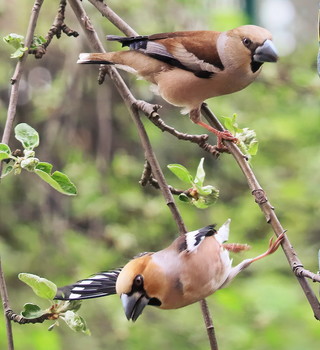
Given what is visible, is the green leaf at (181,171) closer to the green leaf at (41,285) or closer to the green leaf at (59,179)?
the green leaf at (59,179)

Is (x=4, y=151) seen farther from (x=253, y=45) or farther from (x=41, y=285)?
(x=253, y=45)

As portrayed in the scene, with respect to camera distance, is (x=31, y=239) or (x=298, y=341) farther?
(x=31, y=239)

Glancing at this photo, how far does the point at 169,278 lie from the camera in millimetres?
1227

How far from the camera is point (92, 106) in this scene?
3469 mm

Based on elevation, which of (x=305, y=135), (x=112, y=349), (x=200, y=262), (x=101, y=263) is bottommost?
(x=112, y=349)

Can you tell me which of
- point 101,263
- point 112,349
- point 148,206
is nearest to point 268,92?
point 148,206

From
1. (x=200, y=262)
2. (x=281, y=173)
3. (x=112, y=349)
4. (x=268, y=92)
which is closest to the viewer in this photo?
(x=200, y=262)

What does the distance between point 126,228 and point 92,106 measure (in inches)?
25.1

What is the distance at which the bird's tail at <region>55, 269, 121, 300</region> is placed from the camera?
123cm

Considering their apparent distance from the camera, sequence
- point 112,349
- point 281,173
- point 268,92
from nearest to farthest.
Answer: point 112,349, point 268,92, point 281,173

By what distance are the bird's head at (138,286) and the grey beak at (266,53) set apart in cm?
44

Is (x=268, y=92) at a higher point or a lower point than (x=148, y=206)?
higher

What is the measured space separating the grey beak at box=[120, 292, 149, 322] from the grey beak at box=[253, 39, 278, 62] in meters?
0.51

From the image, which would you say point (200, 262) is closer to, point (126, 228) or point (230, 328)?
point (230, 328)
